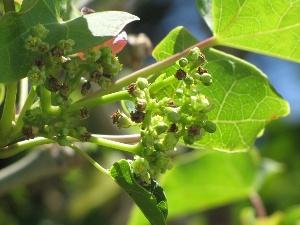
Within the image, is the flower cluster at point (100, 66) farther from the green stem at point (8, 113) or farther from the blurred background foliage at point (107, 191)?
the blurred background foliage at point (107, 191)

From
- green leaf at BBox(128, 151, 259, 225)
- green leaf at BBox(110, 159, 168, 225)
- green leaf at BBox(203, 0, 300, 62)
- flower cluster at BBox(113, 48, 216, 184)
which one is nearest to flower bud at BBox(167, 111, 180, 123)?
flower cluster at BBox(113, 48, 216, 184)

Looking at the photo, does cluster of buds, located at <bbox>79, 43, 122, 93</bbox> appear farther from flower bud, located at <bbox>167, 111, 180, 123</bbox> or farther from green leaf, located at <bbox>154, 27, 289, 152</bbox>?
green leaf, located at <bbox>154, 27, 289, 152</bbox>

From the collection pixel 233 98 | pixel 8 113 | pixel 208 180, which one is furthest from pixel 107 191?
pixel 8 113

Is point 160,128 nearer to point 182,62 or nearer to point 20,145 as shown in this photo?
point 182,62

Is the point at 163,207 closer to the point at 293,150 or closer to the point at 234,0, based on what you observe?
the point at 234,0

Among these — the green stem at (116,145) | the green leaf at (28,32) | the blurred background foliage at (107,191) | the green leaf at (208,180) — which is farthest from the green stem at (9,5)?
the green leaf at (208,180)
